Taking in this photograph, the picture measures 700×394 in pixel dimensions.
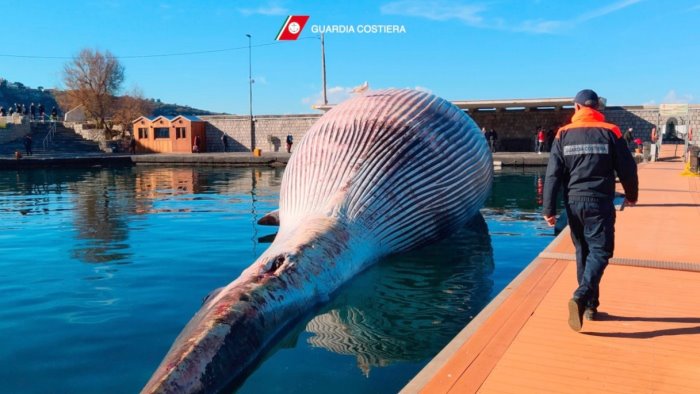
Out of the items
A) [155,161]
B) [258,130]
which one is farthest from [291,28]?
[155,161]

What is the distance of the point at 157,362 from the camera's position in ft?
16.7

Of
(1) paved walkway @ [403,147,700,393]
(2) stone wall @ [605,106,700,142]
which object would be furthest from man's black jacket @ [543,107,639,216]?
(2) stone wall @ [605,106,700,142]

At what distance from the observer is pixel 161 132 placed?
158ft

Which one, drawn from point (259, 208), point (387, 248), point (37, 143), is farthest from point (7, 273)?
point (37, 143)

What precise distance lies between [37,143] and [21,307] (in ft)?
170

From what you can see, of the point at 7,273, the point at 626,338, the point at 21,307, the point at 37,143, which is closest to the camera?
the point at 626,338

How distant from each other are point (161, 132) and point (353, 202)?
44148 mm

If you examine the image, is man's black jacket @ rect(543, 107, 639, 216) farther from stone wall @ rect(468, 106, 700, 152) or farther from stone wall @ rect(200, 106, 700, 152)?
stone wall @ rect(468, 106, 700, 152)

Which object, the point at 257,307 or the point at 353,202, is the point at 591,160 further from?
the point at 353,202

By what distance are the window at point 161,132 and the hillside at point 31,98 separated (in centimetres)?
9761

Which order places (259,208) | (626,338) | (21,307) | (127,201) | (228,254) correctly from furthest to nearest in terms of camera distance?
(127,201), (259,208), (228,254), (21,307), (626,338)

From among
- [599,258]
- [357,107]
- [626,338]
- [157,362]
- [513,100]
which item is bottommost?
[157,362]

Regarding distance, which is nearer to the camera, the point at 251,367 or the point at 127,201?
the point at 251,367

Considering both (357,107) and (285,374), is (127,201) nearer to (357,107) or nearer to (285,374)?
(357,107)
